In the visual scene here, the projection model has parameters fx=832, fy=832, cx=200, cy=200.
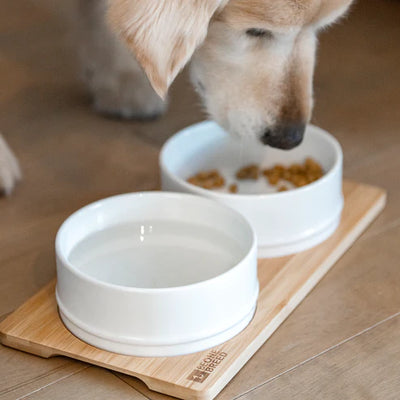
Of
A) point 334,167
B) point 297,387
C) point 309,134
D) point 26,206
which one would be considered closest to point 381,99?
point 309,134

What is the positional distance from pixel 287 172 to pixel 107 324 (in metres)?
0.53

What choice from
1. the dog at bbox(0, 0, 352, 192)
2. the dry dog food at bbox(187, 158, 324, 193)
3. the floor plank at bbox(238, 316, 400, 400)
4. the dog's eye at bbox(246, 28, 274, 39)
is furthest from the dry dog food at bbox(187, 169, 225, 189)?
the floor plank at bbox(238, 316, 400, 400)

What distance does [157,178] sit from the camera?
1612mm

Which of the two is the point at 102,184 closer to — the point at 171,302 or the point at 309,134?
the point at 309,134

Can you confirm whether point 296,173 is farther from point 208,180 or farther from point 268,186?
point 208,180

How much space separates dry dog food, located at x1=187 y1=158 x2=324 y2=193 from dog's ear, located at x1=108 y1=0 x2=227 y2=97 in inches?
12.3

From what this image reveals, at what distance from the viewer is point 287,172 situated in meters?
1.48

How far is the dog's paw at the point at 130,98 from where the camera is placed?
1.86m

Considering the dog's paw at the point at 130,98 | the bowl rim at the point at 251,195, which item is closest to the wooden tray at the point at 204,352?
the bowl rim at the point at 251,195

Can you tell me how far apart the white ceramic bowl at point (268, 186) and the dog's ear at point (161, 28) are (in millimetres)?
223

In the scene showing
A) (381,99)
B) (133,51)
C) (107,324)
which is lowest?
(381,99)

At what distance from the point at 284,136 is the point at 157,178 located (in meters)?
0.36

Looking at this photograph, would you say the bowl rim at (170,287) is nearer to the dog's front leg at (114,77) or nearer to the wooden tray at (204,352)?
the wooden tray at (204,352)

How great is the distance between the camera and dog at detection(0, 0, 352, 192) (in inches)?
45.6
